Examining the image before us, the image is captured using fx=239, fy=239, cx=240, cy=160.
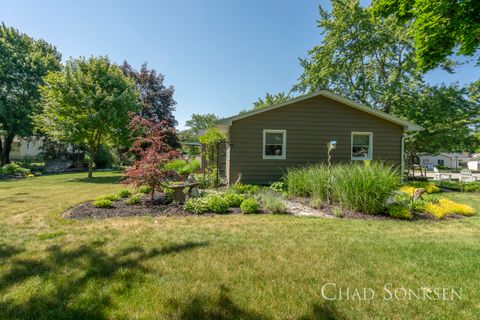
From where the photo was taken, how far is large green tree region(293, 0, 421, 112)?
17219mm

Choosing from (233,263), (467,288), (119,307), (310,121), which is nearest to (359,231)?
(467,288)

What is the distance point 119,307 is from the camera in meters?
2.21

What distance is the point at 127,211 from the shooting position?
233 inches

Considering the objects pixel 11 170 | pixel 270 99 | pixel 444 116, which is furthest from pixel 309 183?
pixel 270 99

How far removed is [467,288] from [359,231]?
201 cm

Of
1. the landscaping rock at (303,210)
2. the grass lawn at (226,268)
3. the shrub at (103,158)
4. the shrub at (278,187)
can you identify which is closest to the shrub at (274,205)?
the landscaping rock at (303,210)

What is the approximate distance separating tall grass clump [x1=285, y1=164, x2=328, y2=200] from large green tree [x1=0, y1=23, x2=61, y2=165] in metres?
22.6

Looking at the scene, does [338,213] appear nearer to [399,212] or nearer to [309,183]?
[399,212]

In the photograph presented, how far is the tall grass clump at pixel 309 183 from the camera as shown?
722 cm

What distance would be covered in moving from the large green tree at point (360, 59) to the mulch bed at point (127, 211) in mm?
16648

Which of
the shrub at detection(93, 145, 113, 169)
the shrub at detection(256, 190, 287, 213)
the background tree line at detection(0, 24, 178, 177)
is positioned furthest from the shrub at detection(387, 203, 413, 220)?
the shrub at detection(93, 145, 113, 169)

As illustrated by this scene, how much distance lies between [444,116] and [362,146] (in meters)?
9.56

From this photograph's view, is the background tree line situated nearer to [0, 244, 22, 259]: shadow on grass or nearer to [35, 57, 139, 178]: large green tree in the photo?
[35, 57, 139, 178]: large green tree

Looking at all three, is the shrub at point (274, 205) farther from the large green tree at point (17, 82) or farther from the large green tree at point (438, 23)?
the large green tree at point (17, 82)
